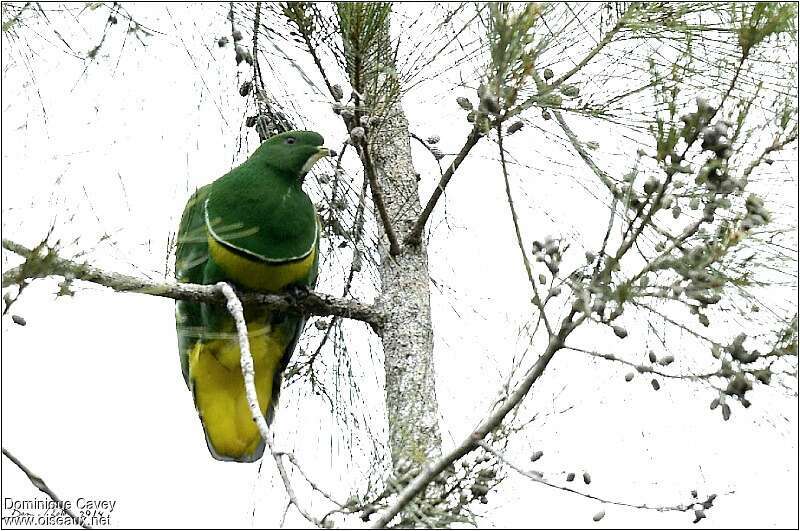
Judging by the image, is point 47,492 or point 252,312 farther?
point 252,312

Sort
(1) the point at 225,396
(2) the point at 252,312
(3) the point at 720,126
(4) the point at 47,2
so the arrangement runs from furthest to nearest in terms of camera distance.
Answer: (1) the point at 225,396 → (2) the point at 252,312 → (4) the point at 47,2 → (3) the point at 720,126

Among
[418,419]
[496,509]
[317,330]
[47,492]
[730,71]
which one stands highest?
[730,71]

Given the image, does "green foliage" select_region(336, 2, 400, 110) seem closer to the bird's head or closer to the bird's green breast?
the bird's head

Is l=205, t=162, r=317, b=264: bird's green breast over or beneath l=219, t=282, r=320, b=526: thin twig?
over

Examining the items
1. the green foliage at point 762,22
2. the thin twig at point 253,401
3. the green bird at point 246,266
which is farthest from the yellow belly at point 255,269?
the green foliage at point 762,22

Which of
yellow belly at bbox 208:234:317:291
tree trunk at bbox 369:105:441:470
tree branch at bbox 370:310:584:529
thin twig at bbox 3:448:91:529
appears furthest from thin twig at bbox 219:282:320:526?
yellow belly at bbox 208:234:317:291

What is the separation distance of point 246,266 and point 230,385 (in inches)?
17.6

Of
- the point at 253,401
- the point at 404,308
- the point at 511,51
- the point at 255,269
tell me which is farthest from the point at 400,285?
the point at 253,401

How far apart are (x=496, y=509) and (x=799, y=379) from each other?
79 centimetres

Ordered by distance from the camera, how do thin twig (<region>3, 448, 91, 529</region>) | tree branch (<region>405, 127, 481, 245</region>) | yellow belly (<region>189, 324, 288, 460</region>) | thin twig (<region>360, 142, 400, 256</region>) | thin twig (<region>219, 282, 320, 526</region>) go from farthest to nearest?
yellow belly (<region>189, 324, 288, 460</region>), thin twig (<region>360, 142, 400, 256</region>), tree branch (<region>405, 127, 481, 245</region>), thin twig (<region>3, 448, 91, 529</region>), thin twig (<region>219, 282, 320, 526</region>)

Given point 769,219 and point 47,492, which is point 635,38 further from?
point 47,492

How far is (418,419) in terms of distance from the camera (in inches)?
98.5

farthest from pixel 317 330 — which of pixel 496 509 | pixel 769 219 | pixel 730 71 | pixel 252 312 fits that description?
pixel 769 219

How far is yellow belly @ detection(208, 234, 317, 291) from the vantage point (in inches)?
112
